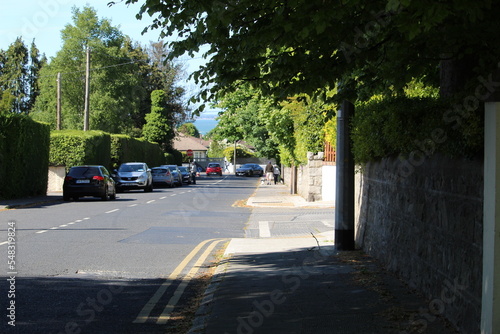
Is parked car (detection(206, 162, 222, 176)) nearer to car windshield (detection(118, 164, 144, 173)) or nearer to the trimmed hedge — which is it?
the trimmed hedge

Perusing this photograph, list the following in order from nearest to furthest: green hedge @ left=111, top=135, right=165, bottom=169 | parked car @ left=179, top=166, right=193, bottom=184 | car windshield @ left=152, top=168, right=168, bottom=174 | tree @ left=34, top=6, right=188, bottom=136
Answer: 1. car windshield @ left=152, top=168, right=168, bottom=174
2. green hedge @ left=111, top=135, right=165, bottom=169
3. parked car @ left=179, top=166, right=193, bottom=184
4. tree @ left=34, top=6, right=188, bottom=136

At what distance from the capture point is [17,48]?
86.5 meters

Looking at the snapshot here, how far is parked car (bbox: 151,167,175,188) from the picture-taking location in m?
46.2

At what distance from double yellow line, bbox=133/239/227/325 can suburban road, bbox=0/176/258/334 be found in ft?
0.03

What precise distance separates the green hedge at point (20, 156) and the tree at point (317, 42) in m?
19.9

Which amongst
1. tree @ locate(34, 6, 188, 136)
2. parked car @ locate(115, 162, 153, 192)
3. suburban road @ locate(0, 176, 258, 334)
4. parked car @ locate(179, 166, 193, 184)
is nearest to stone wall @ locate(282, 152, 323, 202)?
suburban road @ locate(0, 176, 258, 334)

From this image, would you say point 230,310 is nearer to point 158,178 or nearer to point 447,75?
point 447,75

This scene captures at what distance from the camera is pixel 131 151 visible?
170ft

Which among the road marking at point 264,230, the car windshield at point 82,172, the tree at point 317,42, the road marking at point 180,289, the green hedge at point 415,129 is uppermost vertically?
the tree at point 317,42

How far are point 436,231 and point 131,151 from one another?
46352 millimetres

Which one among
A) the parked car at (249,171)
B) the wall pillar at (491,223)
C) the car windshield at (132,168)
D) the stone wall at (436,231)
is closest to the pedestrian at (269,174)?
the car windshield at (132,168)

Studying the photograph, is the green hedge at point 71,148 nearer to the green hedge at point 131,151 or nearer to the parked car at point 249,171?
the green hedge at point 131,151

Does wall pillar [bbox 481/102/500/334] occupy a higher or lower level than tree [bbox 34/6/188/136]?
lower

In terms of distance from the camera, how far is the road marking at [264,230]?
15.5m
